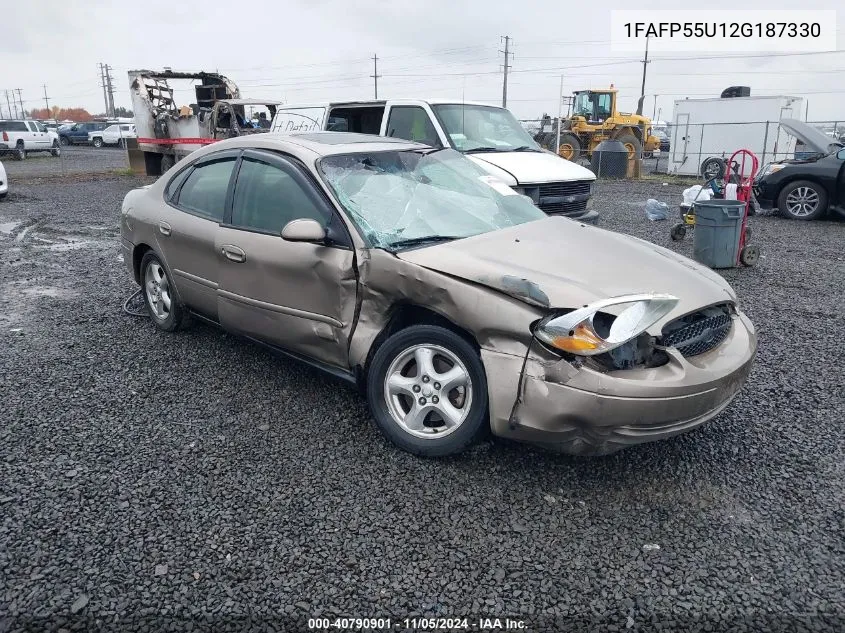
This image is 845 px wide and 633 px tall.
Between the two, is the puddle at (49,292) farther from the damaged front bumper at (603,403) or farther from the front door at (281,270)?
the damaged front bumper at (603,403)

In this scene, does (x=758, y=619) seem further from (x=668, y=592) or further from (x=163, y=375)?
(x=163, y=375)

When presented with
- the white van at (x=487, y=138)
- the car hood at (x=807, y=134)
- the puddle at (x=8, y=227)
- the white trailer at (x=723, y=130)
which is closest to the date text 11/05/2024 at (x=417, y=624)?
the white van at (x=487, y=138)

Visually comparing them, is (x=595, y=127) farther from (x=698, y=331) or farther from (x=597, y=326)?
(x=597, y=326)

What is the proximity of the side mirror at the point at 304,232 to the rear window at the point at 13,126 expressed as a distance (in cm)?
3526

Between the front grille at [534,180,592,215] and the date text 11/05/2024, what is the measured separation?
6.42 meters

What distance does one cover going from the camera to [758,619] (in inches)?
91.0

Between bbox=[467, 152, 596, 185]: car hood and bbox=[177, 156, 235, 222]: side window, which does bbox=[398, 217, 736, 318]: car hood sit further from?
bbox=[467, 152, 596, 185]: car hood

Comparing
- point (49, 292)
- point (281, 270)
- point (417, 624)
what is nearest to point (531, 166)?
point (281, 270)

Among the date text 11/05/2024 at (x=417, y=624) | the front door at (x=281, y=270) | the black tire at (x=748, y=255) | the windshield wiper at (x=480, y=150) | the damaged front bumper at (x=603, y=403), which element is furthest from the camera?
the windshield wiper at (x=480, y=150)

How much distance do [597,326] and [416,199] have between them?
4.94 ft

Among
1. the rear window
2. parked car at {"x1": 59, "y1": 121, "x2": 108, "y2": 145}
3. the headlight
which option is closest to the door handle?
the headlight

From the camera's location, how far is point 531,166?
855 centimetres

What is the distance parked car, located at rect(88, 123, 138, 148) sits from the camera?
44719 millimetres

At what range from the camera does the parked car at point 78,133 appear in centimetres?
4641
